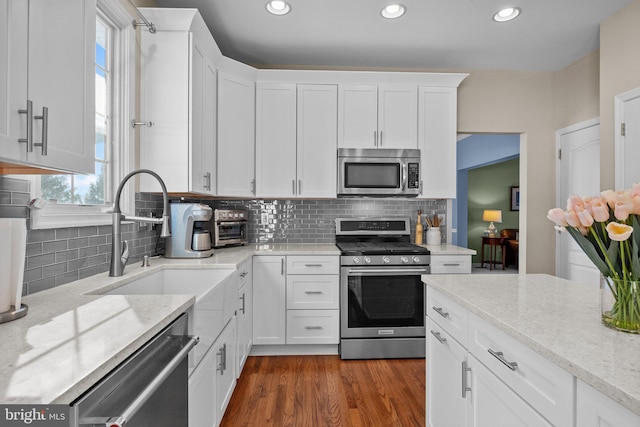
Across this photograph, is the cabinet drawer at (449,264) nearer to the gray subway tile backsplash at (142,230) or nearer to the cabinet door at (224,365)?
the gray subway tile backsplash at (142,230)

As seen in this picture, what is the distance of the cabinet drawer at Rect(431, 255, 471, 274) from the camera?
3.00 meters

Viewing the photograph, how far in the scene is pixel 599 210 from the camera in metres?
0.90

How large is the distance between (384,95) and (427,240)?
1471mm

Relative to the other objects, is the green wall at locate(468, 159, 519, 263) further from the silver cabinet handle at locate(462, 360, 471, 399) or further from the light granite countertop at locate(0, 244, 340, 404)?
the light granite countertop at locate(0, 244, 340, 404)

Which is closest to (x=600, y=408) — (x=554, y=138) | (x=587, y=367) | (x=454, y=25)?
(x=587, y=367)

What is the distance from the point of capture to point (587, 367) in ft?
2.39

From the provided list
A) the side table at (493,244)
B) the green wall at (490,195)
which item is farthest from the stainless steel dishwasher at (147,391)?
the green wall at (490,195)

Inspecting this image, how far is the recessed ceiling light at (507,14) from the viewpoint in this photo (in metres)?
2.51

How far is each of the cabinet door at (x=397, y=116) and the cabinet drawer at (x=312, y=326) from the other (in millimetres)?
1611

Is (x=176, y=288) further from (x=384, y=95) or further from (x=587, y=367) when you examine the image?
(x=384, y=95)

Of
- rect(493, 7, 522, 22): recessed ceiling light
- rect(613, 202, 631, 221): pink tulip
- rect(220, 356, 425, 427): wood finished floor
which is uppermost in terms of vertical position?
rect(493, 7, 522, 22): recessed ceiling light

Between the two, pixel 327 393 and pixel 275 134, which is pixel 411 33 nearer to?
pixel 275 134

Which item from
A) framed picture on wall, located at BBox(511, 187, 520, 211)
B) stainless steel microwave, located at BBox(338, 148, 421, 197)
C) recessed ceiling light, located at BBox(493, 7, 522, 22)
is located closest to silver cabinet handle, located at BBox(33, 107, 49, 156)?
stainless steel microwave, located at BBox(338, 148, 421, 197)

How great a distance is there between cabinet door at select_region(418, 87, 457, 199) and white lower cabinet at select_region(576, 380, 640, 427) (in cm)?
263
